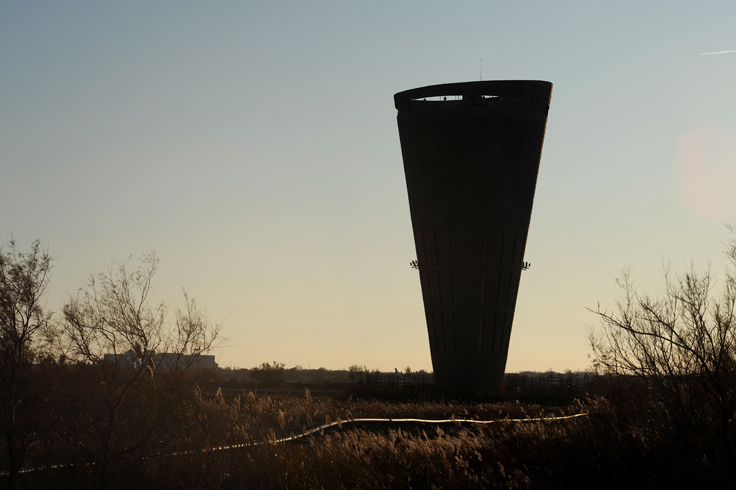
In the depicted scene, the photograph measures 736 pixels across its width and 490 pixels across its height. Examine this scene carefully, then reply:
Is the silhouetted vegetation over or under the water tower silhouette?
under

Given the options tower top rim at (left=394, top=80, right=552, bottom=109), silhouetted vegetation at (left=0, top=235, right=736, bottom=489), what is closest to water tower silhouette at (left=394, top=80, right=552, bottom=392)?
tower top rim at (left=394, top=80, right=552, bottom=109)

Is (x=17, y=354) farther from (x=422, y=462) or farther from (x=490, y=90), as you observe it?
(x=490, y=90)

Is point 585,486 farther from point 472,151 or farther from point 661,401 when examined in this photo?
point 472,151

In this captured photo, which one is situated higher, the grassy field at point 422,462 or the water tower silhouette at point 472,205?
the water tower silhouette at point 472,205

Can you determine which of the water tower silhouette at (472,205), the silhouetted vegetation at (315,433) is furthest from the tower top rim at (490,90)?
the silhouetted vegetation at (315,433)

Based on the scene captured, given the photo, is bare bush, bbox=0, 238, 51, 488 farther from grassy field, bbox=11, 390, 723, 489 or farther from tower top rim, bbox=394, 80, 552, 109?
tower top rim, bbox=394, 80, 552, 109

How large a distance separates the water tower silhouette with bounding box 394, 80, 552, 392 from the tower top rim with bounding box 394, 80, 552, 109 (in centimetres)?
5

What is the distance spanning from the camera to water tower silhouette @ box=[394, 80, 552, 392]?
3728 cm

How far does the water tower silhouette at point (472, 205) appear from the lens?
37.3m

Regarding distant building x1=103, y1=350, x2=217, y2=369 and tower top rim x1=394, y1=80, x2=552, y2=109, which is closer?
distant building x1=103, y1=350, x2=217, y2=369

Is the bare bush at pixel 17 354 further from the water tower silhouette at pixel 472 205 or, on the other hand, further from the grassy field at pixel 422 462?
the water tower silhouette at pixel 472 205

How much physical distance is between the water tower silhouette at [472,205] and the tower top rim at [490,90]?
2.1 inches

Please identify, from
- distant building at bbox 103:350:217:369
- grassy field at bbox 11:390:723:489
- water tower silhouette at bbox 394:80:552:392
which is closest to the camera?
grassy field at bbox 11:390:723:489

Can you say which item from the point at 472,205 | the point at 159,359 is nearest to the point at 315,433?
the point at 159,359
